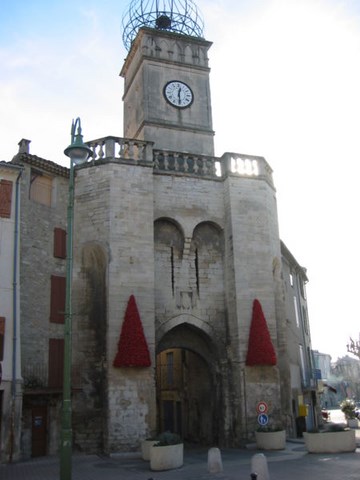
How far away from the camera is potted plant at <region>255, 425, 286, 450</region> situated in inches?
668

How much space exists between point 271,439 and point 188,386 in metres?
6.33

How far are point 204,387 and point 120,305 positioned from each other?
20.2ft

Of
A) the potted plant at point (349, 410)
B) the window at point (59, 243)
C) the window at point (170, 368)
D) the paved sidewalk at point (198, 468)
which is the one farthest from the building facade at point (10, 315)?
the potted plant at point (349, 410)

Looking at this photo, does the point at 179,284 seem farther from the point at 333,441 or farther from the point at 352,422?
the point at 352,422

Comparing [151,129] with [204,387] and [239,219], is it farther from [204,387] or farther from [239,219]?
[204,387]

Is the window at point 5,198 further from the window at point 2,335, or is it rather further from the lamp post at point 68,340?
the lamp post at point 68,340

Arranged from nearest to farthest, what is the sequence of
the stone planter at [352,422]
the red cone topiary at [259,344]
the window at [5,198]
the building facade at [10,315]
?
the building facade at [10,315], the window at [5,198], the red cone topiary at [259,344], the stone planter at [352,422]

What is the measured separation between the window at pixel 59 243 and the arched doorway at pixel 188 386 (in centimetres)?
523

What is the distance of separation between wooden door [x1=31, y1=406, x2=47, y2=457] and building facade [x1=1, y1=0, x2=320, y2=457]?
33 millimetres

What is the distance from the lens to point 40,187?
18.6 m

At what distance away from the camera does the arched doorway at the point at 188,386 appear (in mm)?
19938

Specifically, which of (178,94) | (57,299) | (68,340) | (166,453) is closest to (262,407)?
(166,453)

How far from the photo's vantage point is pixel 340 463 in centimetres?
1304

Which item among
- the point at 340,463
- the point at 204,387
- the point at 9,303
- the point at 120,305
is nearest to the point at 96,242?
the point at 120,305
